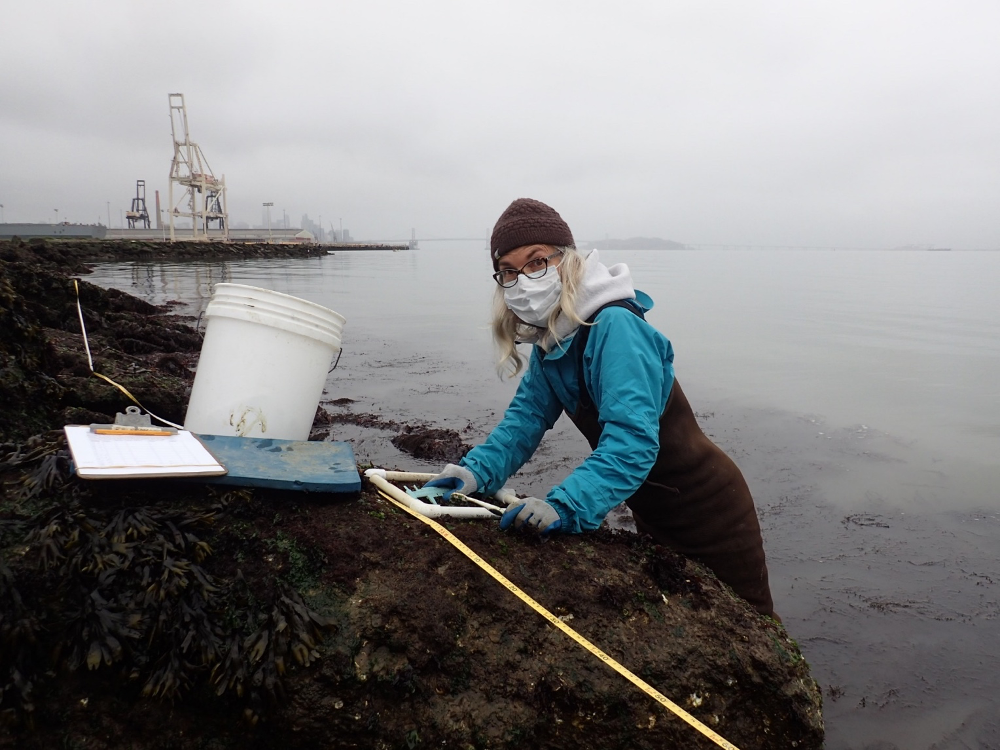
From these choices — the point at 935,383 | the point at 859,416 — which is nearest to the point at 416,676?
the point at 859,416

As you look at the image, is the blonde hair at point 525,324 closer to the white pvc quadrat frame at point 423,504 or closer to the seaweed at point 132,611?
the white pvc quadrat frame at point 423,504

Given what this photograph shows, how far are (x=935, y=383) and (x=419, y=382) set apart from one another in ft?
27.9

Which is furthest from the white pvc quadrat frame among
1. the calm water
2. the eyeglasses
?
the calm water

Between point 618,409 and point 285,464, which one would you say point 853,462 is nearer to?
point 618,409

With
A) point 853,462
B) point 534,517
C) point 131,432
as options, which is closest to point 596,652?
point 534,517

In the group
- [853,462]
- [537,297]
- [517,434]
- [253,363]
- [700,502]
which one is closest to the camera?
[537,297]

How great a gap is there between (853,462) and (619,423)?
5818 mm

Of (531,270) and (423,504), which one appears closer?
(423,504)

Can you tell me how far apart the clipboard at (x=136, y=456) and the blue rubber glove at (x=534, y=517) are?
1.07 m

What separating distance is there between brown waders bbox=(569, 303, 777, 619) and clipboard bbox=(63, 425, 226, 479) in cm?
157

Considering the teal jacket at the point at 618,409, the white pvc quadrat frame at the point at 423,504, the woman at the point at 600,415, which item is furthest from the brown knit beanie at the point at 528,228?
the white pvc quadrat frame at the point at 423,504

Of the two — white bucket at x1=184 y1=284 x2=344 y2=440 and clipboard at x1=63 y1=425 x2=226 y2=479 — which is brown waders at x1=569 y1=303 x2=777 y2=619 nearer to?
white bucket at x1=184 y1=284 x2=344 y2=440

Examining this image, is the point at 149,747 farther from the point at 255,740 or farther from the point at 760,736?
the point at 760,736

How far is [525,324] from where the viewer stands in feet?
9.96
